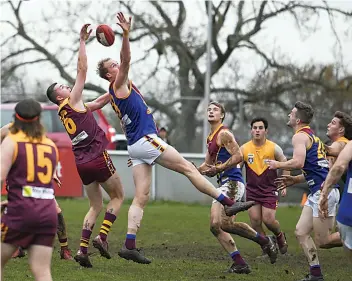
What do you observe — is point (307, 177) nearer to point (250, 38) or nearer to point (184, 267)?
point (184, 267)

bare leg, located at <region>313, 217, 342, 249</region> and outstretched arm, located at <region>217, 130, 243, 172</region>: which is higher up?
outstretched arm, located at <region>217, 130, 243, 172</region>

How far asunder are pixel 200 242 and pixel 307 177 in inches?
166

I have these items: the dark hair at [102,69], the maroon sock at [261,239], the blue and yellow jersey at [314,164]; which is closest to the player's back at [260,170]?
the maroon sock at [261,239]

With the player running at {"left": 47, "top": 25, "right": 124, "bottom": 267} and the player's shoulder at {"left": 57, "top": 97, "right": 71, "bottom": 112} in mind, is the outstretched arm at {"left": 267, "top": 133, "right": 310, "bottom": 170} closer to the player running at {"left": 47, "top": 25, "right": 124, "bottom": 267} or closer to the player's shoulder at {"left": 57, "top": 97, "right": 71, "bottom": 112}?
the player running at {"left": 47, "top": 25, "right": 124, "bottom": 267}

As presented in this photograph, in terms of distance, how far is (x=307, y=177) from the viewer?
1026cm

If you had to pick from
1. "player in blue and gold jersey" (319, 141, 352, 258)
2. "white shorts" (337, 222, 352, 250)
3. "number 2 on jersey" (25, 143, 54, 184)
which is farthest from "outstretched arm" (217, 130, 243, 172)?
"number 2 on jersey" (25, 143, 54, 184)

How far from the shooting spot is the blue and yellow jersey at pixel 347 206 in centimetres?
820

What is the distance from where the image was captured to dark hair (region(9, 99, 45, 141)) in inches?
271

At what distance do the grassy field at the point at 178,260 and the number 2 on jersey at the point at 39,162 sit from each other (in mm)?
2845

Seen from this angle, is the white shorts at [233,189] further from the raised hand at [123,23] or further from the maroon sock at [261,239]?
the raised hand at [123,23]

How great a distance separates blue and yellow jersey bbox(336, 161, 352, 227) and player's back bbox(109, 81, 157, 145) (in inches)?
100

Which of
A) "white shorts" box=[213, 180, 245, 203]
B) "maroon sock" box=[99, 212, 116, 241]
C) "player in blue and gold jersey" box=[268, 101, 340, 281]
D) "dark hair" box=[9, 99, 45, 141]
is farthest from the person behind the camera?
"white shorts" box=[213, 180, 245, 203]

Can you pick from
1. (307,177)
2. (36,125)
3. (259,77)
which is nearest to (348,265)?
(307,177)

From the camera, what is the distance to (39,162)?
682cm
